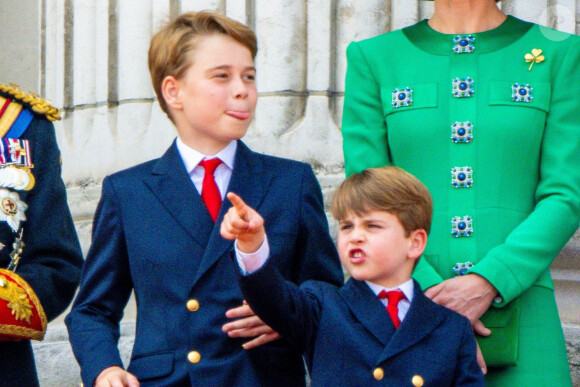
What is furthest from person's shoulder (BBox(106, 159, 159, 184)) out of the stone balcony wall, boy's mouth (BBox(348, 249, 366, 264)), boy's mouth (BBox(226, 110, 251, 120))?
the stone balcony wall

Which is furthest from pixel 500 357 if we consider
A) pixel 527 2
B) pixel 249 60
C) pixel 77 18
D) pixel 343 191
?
pixel 77 18

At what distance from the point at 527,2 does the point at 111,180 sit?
6.86ft

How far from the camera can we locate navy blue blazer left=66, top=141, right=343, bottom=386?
121 inches

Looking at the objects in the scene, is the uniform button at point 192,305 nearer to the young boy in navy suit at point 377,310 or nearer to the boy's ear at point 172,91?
the young boy in navy suit at point 377,310

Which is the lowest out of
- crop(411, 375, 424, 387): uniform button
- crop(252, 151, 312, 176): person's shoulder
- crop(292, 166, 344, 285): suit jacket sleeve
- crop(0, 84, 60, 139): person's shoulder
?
crop(411, 375, 424, 387): uniform button

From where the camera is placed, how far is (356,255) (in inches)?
119

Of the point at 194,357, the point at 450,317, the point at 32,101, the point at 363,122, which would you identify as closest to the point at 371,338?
the point at 450,317

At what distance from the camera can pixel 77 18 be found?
→ 5.37 meters

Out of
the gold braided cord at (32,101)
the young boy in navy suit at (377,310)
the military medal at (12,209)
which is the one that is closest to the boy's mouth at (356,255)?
the young boy in navy suit at (377,310)

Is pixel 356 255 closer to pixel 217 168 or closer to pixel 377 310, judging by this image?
pixel 377 310

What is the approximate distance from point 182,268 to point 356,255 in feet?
1.46

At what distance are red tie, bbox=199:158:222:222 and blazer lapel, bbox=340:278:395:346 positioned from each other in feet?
1.34

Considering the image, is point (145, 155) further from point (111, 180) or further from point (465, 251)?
→ point (465, 251)

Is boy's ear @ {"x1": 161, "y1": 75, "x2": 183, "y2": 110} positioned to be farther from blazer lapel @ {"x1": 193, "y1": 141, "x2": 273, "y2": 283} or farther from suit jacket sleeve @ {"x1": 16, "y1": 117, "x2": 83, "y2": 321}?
suit jacket sleeve @ {"x1": 16, "y1": 117, "x2": 83, "y2": 321}
